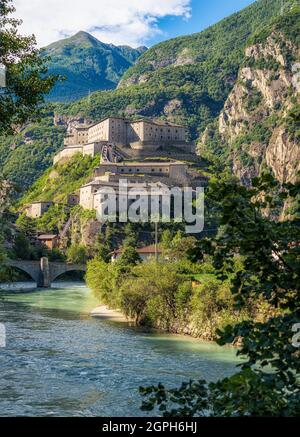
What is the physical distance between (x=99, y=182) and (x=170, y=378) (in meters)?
77.9

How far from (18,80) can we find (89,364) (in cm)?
1508

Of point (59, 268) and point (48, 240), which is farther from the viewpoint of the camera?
point (48, 240)

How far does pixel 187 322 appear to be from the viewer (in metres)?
32.2

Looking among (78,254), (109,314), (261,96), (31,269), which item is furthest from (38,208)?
(261,96)

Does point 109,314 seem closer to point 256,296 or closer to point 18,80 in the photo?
point 18,80

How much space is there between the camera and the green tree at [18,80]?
367 inches

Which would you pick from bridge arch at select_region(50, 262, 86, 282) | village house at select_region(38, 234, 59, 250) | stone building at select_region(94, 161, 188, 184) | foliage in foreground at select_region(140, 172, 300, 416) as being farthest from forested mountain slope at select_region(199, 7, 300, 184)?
foliage in foreground at select_region(140, 172, 300, 416)

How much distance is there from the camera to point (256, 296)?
5047mm

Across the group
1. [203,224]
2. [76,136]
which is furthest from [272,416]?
[76,136]

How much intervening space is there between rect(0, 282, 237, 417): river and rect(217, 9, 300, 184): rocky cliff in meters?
133

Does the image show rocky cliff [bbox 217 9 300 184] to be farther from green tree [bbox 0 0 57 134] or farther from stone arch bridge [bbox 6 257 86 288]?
green tree [bbox 0 0 57 134]

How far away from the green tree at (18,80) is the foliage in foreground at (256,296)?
547 cm

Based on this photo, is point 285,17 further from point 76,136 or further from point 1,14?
point 1,14

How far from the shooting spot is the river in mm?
16453
